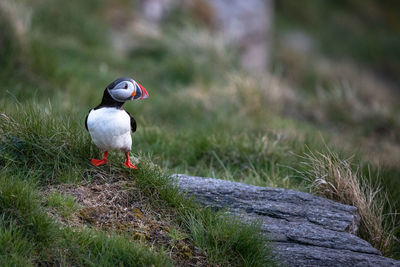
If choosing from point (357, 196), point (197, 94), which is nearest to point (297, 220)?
point (357, 196)

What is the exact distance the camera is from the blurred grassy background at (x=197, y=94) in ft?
15.4

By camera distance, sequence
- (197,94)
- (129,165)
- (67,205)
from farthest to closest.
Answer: (197,94) → (129,165) → (67,205)

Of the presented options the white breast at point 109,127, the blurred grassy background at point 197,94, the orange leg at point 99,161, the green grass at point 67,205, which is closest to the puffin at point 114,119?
the white breast at point 109,127

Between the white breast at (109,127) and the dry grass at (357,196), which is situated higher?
the white breast at (109,127)

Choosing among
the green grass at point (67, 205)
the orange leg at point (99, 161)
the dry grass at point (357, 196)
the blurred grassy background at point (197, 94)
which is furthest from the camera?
the blurred grassy background at point (197, 94)

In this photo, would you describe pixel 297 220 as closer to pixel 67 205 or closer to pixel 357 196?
pixel 357 196

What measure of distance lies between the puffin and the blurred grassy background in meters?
0.50

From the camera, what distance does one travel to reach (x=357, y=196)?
372 cm

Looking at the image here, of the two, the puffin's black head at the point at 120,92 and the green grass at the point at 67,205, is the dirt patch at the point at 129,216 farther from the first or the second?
the puffin's black head at the point at 120,92

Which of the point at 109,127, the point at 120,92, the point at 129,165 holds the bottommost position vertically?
the point at 129,165

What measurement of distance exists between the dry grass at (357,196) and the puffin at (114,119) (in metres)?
1.53

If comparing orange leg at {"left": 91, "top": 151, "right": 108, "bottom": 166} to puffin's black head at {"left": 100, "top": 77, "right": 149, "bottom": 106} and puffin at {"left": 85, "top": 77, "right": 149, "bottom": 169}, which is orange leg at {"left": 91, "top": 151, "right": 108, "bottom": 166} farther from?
puffin's black head at {"left": 100, "top": 77, "right": 149, "bottom": 106}

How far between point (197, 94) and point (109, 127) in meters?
4.41

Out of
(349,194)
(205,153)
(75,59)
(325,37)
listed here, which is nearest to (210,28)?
(75,59)
